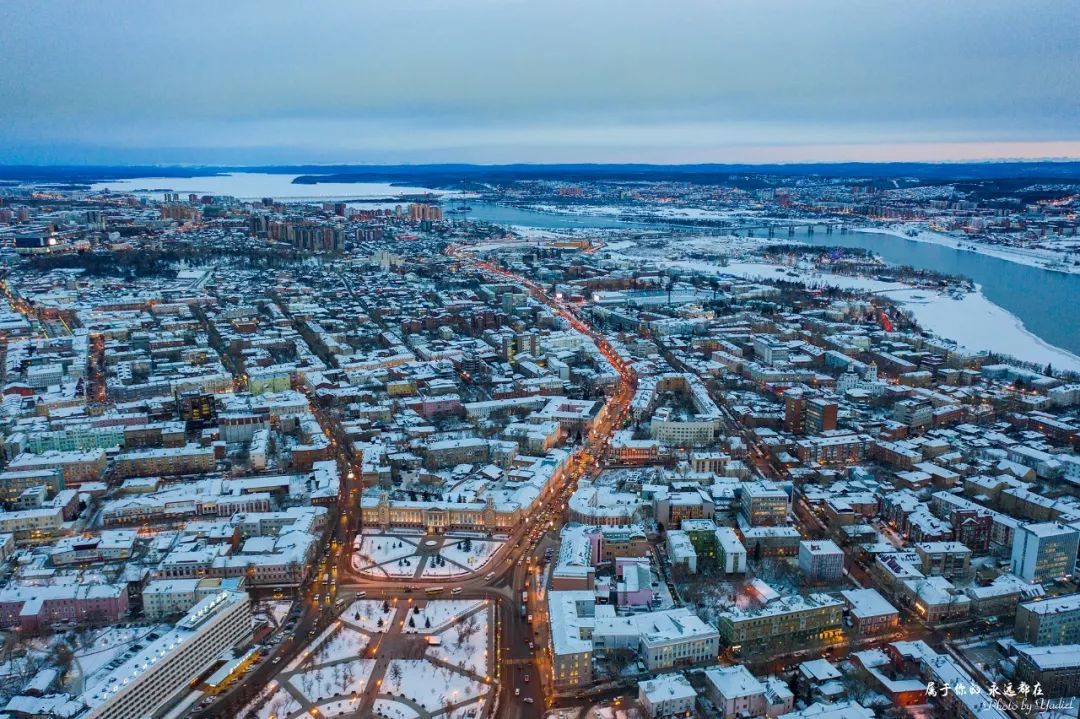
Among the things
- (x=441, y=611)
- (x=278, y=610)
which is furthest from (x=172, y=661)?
(x=441, y=611)

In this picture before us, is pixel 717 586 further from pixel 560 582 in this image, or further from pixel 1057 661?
pixel 1057 661

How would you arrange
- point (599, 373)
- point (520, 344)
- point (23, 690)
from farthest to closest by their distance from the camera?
point (520, 344) → point (599, 373) → point (23, 690)

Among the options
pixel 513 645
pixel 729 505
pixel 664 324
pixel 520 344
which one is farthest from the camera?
pixel 664 324

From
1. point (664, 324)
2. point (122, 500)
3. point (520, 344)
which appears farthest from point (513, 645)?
point (664, 324)

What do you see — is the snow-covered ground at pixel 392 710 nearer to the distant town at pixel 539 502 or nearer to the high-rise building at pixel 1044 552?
the distant town at pixel 539 502

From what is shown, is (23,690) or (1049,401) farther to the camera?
(1049,401)

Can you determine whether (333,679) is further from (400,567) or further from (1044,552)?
(1044,552)

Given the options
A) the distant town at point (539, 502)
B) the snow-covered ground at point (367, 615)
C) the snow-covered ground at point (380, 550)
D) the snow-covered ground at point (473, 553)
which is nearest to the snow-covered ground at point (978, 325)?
the distant town at point (539, 502)

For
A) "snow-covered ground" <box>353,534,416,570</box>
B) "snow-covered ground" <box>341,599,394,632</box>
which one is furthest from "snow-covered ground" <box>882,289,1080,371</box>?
"snow-covered ground" <box>341,599,394,632</box>
